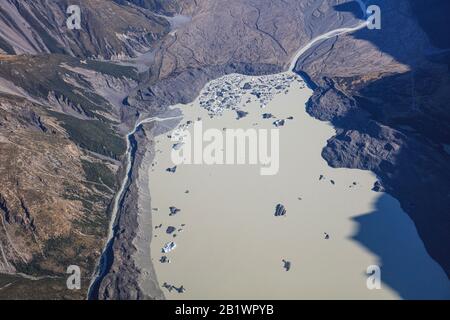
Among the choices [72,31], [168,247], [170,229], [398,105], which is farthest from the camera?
[72,31]

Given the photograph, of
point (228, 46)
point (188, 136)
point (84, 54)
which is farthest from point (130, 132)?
point (228, 46)

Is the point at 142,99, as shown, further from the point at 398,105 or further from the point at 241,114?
the point at 398,105

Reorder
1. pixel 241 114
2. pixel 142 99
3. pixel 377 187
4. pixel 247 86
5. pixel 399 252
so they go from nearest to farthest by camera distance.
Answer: pixel 399 252, pixel 377 187, pixel 241 114, pixel 142 99, pixel 247 86

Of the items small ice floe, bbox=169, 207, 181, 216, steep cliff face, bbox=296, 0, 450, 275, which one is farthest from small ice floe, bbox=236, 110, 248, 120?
small ice floe, bbox=169, 207, 181, 216

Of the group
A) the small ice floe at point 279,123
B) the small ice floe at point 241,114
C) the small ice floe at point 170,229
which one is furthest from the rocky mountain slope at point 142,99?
the small ice floe at point 241,114

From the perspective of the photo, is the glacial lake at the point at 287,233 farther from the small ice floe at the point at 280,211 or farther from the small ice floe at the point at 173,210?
the small ice floe at the point at 280,211

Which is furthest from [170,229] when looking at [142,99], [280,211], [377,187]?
[142,99]

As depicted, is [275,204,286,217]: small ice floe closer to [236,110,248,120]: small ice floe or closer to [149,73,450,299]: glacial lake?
[149,73,450,299]: glacial lake
